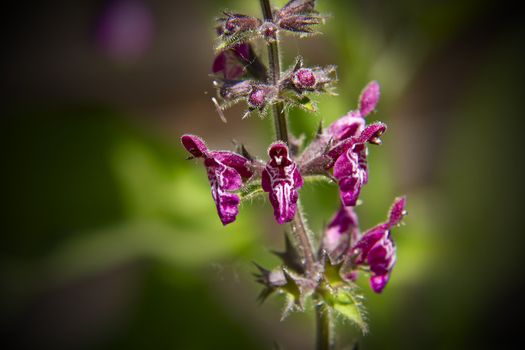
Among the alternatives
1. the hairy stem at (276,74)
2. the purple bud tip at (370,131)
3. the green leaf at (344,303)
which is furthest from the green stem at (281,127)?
the purple bud tip at (370,131)

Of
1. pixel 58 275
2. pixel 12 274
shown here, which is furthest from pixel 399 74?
pixel 12 274

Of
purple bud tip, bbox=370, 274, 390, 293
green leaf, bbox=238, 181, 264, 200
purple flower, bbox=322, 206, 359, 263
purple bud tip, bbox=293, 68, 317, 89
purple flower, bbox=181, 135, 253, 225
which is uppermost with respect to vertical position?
purple bud tip, bbox=293, 68, 317, 89

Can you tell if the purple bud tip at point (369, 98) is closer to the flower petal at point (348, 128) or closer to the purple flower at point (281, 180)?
the flower petal at point (348, 128)

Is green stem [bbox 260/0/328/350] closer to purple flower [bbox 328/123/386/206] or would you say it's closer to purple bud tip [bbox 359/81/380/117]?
purple flower [bbox 328/123/386/206]

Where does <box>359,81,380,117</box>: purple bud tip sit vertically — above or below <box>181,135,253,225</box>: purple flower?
above

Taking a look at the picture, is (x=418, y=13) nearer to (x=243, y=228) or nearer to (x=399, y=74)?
(x=399, y=74)

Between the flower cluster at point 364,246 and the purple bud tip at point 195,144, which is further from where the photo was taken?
the flower cluster at point 364,246

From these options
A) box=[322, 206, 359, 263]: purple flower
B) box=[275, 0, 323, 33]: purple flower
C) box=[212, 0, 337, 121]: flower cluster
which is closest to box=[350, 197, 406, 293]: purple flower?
box=[322, 206, 359, 263]: purple flower

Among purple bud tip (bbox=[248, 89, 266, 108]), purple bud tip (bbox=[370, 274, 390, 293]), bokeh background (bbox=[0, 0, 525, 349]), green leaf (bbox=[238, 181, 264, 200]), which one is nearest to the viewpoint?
purple bud tip (bbox=[248, 89, 266, 108])
